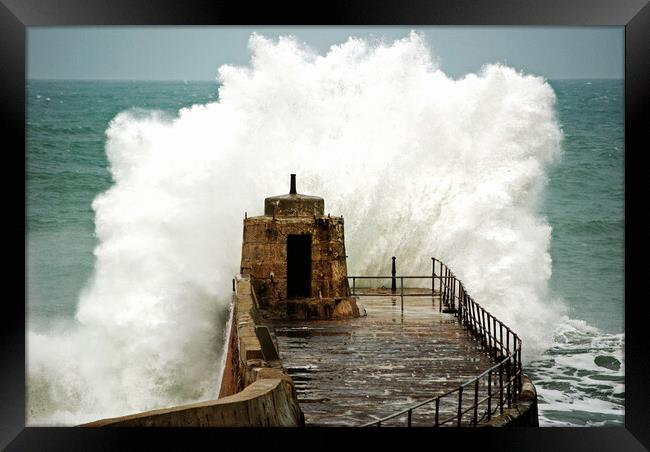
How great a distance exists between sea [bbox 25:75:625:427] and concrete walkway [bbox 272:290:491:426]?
160 inches

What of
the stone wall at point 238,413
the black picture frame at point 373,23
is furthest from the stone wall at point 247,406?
the black picture frame at point 373,23

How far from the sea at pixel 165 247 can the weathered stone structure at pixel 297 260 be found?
406cm

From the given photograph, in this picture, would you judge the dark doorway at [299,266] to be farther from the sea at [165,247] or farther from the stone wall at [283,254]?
the sea at [165,247]

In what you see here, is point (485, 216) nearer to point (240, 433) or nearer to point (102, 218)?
point (102, 218)

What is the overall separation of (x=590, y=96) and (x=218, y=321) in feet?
47.1

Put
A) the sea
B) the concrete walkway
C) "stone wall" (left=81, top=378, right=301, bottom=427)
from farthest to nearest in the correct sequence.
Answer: the sea, the concrete walkway, "stone wall" (left=81, top=378, right=301, bottom=427)

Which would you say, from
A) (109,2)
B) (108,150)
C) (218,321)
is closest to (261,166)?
(218,321)

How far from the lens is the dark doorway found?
1825 centimetres

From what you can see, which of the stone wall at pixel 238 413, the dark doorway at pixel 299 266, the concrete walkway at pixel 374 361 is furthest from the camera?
the dark doorway at pixel 299 266

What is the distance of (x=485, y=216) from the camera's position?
28781 mm

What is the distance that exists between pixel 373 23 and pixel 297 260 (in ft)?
28.9

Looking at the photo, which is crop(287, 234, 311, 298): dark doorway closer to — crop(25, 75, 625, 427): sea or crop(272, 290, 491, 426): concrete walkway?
crop(272, 290, 491, 426): concrete walkway

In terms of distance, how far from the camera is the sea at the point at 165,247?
22.7 m

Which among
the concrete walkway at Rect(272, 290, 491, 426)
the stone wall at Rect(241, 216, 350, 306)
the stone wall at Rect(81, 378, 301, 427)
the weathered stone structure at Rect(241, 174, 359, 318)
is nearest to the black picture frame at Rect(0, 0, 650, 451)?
the stone wall at Rect(81, 378, 301, 427)
